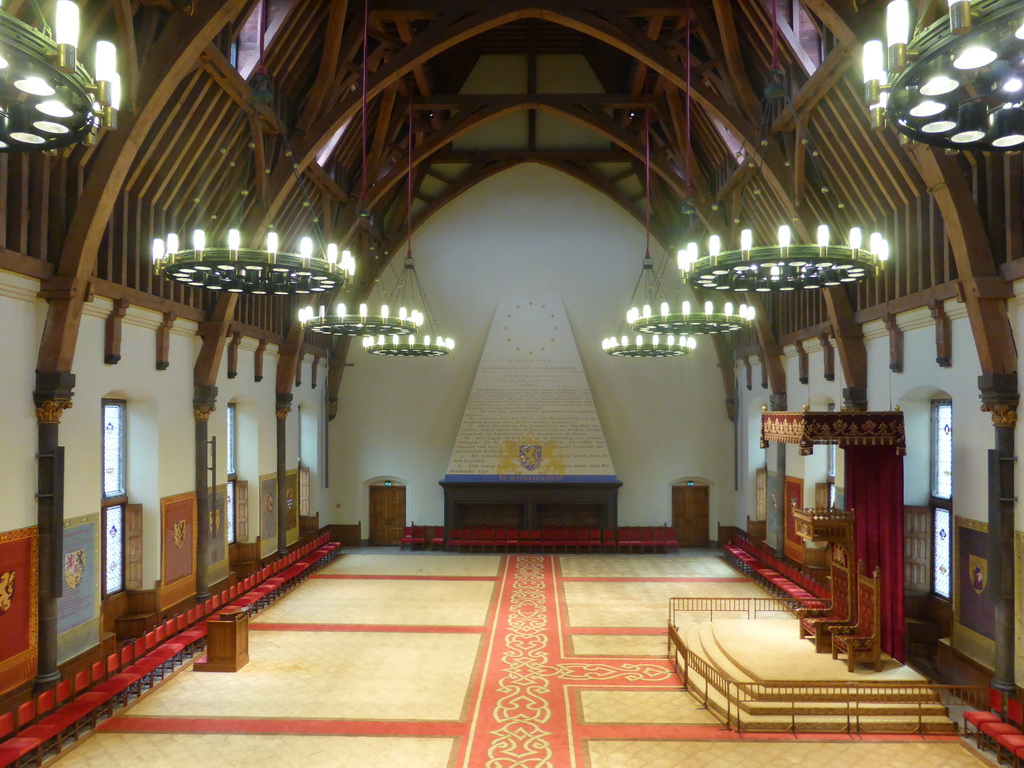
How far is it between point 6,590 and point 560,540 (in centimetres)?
1560

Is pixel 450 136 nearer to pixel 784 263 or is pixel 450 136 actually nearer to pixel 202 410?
pixel 202 410

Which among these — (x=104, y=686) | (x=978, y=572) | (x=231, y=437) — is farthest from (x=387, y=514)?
(x=978, y=572)

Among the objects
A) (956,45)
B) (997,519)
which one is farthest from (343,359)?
(956,45)

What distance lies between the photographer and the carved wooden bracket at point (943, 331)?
11836 millimetres

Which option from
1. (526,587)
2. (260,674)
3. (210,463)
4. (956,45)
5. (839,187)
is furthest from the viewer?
(526,587)

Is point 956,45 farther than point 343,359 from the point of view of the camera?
No

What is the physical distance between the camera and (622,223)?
79.5ft

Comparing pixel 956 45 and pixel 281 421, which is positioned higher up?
pixel 956 45

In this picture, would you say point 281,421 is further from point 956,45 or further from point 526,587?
point 956,45

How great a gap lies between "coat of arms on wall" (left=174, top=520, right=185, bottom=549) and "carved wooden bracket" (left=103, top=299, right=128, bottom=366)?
156 inches

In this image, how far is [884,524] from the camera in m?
11.7

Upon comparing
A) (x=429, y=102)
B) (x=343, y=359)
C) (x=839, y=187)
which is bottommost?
(x=343, y=359)

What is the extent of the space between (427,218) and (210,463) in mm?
11232

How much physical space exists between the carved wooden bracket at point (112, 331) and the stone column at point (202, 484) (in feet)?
10.5
